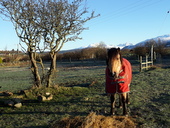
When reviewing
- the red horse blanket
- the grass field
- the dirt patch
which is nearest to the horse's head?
the red horse blanket

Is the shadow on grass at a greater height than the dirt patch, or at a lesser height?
lesser

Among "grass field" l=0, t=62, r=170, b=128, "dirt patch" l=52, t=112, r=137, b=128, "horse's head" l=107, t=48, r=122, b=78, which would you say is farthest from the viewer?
"grass field" l=0, t=62, r=170, b=128

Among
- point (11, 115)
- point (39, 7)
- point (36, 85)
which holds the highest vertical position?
point (39, 7)

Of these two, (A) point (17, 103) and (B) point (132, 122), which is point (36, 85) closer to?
(A) point (17, 103)

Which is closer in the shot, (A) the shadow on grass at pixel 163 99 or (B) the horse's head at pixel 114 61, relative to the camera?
(B) the horse's head at pixel 114 61

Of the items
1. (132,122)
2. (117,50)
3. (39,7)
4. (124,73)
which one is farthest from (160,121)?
(39,7)

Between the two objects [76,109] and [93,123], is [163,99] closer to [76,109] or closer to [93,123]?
[76,109]

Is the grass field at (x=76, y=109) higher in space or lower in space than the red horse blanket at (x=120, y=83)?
lower

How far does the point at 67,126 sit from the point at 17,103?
2.67m

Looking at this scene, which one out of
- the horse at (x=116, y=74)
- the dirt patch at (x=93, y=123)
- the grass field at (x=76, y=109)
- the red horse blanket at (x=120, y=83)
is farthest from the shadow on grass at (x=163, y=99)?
the dirt patch at (x=93, y=123)

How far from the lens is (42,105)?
217 inches

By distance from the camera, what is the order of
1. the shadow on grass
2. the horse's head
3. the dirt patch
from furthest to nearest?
the shadow on grass
the horse's head
the dirt patch

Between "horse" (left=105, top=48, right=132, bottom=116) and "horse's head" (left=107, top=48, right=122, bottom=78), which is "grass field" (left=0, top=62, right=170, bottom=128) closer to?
"horse" (left=105, top=48, right=132, bottom=116)

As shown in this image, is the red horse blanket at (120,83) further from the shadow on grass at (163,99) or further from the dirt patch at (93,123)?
the shadow on grass at (163,99)
